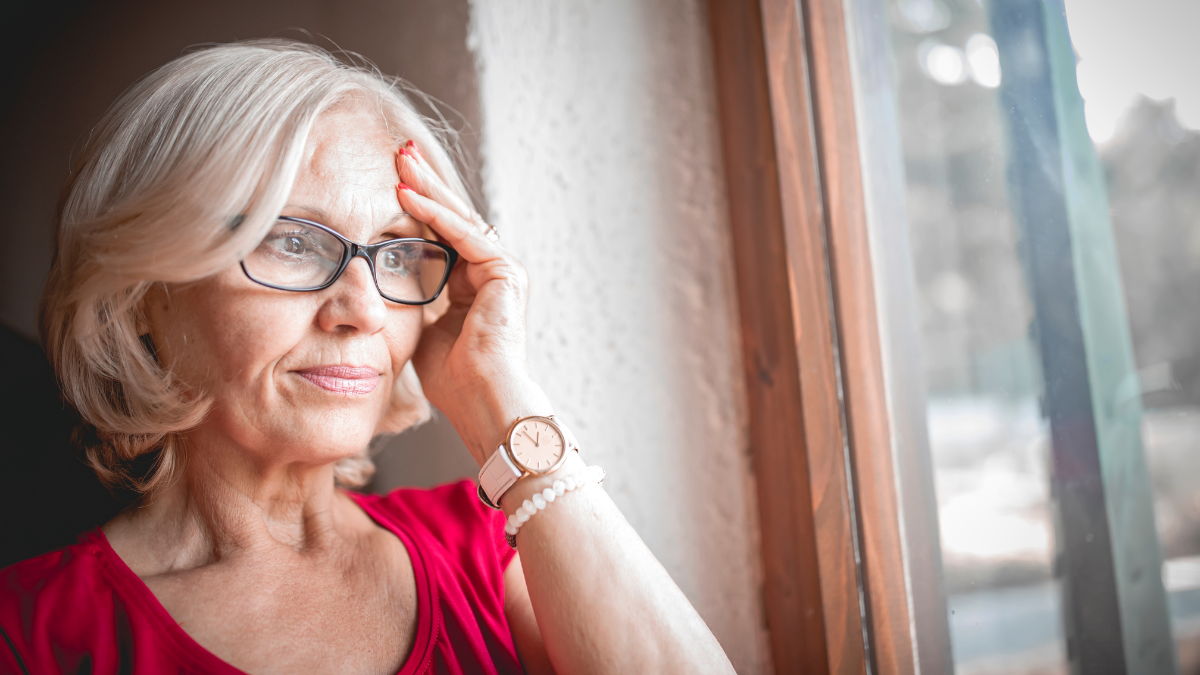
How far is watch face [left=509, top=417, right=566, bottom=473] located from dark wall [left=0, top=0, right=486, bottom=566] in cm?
45

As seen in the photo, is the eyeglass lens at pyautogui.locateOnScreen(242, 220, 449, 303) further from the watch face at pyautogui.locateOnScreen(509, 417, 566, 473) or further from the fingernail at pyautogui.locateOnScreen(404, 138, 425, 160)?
the watch face at pyautogui.locateOnScreen(509, 417, 566, 473)

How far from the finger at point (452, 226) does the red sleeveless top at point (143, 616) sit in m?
0.53

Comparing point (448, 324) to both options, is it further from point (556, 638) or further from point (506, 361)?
point (556, 638)

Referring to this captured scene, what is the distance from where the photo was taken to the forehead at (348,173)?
2.89 feet

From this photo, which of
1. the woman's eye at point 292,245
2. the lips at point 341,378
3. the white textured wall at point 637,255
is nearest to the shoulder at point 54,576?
the lips at point 341,378

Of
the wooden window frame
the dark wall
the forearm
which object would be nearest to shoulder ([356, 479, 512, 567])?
the dark wall

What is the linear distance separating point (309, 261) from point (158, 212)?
0.21 meters

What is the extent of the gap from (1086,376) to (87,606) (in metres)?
1.37

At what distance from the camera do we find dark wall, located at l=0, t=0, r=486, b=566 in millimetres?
980

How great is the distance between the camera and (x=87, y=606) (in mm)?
794

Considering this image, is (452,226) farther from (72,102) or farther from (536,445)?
(72,102)

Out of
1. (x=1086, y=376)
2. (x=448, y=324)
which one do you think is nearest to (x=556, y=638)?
(x=448, y=324)

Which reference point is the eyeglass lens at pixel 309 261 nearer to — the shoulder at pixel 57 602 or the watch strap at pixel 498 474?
the watch strap at pixel 498 474

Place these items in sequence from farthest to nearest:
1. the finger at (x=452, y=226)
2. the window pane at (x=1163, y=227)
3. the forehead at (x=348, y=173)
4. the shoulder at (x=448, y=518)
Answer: the shoulder at (x=448, y=518) < the finger at (x=452, y=226) < the forehead at (x=348, y=173) < the window pane at (x=1163, y=227)
